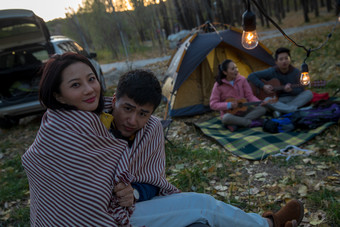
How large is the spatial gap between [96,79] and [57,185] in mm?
681

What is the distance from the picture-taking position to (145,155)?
Answer: 181 centimetres

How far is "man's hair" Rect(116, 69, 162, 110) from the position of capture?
70.7 inches

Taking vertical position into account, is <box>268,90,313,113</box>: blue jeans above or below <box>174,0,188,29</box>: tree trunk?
below

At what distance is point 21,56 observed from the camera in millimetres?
6656

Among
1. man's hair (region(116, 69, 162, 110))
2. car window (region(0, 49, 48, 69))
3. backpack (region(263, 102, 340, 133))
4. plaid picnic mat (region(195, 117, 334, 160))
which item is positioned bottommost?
plaid picnic mat (region(195, 117, 334, 160))

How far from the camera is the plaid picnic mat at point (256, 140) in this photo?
11.8 feet

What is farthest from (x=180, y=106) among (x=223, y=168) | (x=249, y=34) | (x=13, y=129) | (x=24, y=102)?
(x=13, y=129)

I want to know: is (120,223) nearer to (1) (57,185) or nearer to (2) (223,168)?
(1) (57,185)

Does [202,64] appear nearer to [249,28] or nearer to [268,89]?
[268,89]

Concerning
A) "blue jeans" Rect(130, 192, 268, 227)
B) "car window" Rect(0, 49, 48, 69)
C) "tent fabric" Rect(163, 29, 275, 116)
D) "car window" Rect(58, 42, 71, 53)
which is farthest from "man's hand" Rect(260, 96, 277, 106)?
"car window" Rect(0, 49, 48, 69)

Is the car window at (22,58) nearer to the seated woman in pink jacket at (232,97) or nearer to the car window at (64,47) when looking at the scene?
the car window at (64,47)

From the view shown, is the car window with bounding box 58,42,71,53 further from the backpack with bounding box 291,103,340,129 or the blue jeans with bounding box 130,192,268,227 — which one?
the blue jeans with bounding box 130,192,268,227

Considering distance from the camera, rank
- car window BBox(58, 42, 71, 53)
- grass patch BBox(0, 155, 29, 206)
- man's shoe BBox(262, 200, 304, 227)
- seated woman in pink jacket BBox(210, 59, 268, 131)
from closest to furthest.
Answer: man's shoe BBox(262, 200, 304, 227) → grass patch BBox(0, 155, 29, 206) → seated woman in pink jacket BBox(210, 59, 268, 131) → car window BBox(58, 42, 71, 53)

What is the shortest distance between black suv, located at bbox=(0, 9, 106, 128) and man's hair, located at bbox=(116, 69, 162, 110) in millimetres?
4448
